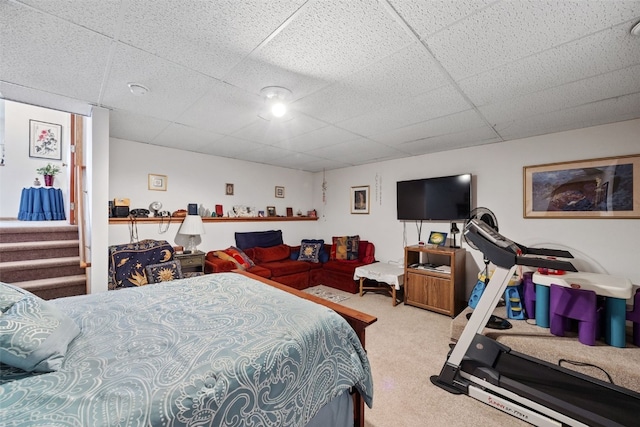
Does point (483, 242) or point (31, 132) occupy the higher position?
point (31, 132)

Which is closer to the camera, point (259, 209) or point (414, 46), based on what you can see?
point (414, 46)

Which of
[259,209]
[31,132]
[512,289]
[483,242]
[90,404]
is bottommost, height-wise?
[512,289]

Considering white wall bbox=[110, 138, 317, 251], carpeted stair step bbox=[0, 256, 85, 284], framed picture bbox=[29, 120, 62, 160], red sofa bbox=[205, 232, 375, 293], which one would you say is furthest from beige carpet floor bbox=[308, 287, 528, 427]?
framed picture bbox=[29, 120, 62, 160]

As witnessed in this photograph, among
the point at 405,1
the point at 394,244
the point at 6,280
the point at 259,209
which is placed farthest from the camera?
the point at 259,209

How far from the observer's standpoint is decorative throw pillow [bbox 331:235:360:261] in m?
4.82

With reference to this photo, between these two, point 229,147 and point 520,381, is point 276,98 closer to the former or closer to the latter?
point 229,147

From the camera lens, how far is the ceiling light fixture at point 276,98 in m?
2.06

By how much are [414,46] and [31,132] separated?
683 cm

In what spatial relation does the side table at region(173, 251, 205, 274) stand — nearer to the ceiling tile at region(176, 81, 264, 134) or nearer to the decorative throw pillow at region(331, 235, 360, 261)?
the ceiling tile at region(176, 81, 264, 134)

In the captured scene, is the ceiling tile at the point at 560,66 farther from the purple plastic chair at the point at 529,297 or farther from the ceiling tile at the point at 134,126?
the ceiling tile at the point at 134,126

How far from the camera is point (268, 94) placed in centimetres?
212

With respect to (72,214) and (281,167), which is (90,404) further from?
(281,167)

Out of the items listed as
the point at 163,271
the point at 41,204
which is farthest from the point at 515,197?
the point at 41,204

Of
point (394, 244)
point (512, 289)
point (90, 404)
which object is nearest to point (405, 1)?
point (90, 404)
